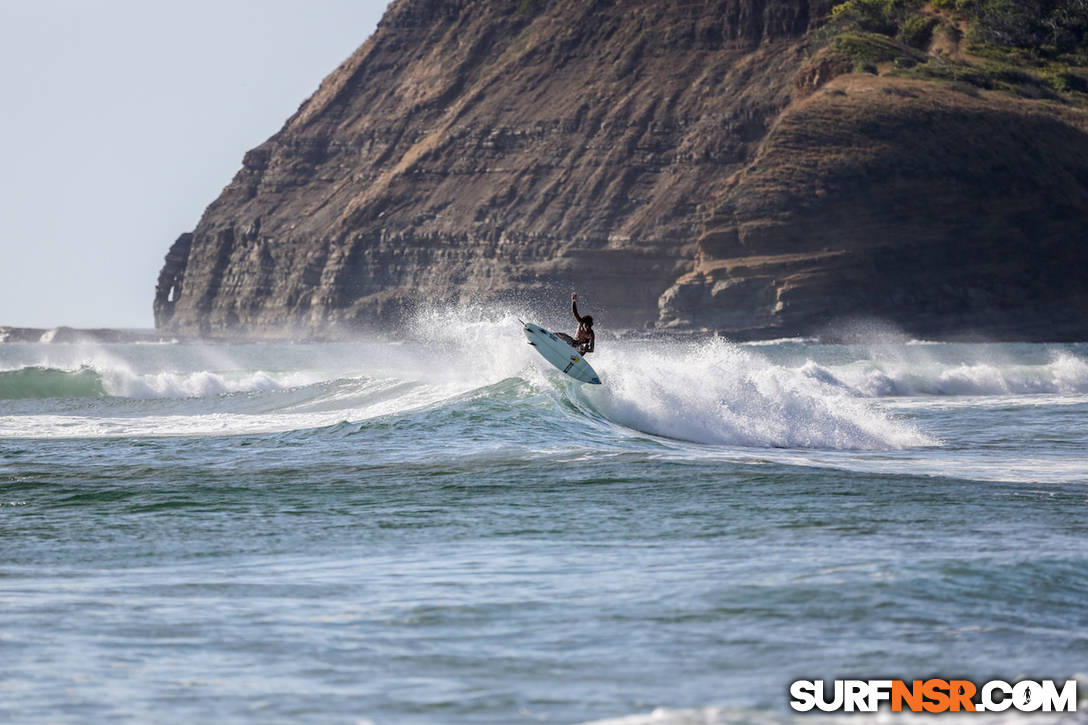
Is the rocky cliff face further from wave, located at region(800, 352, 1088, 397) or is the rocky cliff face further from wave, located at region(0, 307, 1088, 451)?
wave, located at region(0, 307, 1088, 451)

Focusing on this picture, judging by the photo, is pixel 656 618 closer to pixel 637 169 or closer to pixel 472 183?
pixel 637 169

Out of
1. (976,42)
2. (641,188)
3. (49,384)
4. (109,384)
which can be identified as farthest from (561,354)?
(976,42)

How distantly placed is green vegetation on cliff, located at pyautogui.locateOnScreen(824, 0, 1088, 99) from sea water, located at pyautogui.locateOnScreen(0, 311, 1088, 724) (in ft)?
323

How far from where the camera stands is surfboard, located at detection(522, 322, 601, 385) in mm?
25094

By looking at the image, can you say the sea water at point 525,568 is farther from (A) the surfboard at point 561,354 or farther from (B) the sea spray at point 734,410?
(A) the surfboard at point 561,354

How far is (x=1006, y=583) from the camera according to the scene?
8.85 meters

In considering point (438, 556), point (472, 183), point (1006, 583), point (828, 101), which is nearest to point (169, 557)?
point (438, 556)

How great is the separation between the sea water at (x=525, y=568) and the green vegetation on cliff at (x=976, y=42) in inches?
3874

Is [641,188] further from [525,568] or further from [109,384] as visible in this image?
[525,568]

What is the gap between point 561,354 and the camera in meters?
25.5

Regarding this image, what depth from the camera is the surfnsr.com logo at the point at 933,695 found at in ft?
21.2

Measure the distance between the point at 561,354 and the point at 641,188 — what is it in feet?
315

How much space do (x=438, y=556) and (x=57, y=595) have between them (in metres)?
2.79

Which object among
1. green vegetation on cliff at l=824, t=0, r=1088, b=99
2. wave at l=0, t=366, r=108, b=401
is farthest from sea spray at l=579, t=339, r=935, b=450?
green vegetation on cliff at l=824, t=0, r=1088, b=99
